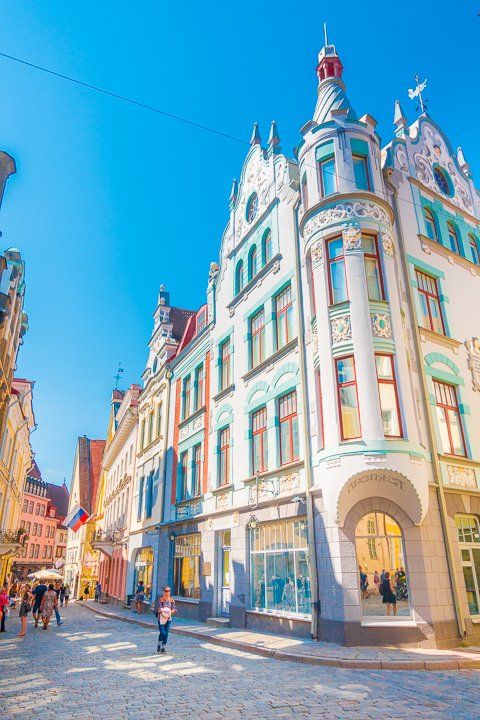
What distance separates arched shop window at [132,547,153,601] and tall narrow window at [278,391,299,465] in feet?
46.0

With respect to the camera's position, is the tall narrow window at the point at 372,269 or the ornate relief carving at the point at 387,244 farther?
the ornate relief carving at the point at 387,244

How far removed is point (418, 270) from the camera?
17031mm

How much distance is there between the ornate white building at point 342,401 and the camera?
12.8 m

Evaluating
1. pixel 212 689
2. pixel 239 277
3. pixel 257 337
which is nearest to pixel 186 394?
pixel 239 277

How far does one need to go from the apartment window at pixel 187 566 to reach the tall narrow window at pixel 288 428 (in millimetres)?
7533

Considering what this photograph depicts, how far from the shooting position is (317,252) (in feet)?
51.5

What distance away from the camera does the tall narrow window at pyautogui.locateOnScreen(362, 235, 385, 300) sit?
15.0 metres

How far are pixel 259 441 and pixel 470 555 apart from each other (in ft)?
Result: 24.9

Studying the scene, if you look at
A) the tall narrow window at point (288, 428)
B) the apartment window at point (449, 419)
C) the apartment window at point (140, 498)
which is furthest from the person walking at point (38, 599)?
the apartment window at point (449, 419)

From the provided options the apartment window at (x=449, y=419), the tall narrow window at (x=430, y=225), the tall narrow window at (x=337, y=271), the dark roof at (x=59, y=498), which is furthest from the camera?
the dark roof at (x=59, y=498)

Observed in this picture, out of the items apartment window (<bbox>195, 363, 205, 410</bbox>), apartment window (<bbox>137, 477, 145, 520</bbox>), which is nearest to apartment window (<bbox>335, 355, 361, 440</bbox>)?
apartment window (<bbox>195, 363, 205, 410</bbox>)

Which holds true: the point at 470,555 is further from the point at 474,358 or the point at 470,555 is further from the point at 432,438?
the point at 474,358

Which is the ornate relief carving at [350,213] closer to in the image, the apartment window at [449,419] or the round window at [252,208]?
the apartment window at [449,419]

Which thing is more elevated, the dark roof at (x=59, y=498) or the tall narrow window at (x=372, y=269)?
the dark roof at (x=59, y=498)
